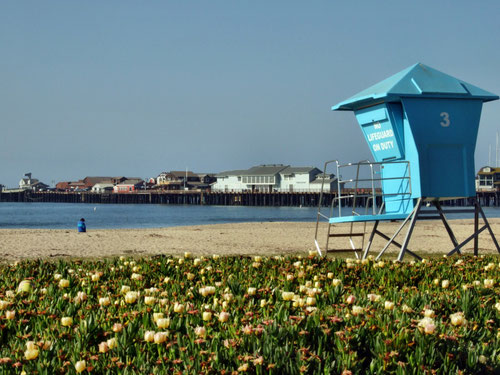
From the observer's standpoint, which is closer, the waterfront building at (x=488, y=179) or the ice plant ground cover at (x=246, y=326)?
the ice plant ground cover at (x=246, y=326)

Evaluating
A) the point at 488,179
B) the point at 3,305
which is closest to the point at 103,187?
the point at 488,179

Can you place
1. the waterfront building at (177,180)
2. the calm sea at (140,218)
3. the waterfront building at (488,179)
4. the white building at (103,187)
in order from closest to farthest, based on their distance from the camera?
the calm sea at (140,218)
the waterfront building at (488,179)
the waterfront building at (177,180)
the white building at (103,187)

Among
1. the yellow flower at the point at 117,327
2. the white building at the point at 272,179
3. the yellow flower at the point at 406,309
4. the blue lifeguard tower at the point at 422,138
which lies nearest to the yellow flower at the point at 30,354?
the yellow flower at the point at 117,327

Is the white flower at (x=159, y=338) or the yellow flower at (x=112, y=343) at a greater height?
the white flower at (x=159, y=338)

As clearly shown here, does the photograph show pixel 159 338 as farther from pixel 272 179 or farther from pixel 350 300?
pixel 272 179

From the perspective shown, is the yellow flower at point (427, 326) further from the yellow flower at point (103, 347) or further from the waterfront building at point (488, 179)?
the waterfront building at point (488, 179)

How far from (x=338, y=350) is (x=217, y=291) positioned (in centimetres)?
198

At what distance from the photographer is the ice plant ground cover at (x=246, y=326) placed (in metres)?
3.27

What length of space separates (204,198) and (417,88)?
135957 mm

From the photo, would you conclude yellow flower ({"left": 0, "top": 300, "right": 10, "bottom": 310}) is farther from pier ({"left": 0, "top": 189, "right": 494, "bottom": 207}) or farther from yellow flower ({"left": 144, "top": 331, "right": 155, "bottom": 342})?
pier ({"left": 0, "top": 189, "right": 494, "bottom": 207})

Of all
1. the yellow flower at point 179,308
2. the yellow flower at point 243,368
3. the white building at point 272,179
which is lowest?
the yellow flower at point 243,368

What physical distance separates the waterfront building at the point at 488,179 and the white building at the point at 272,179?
3230 centimetres

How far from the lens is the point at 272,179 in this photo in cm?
13625

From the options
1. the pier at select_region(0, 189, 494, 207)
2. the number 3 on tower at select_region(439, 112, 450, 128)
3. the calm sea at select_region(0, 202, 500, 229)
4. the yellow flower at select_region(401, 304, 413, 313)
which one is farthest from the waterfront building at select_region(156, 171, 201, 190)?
the yellow flower at select_region(401, 304, 413, 313)
